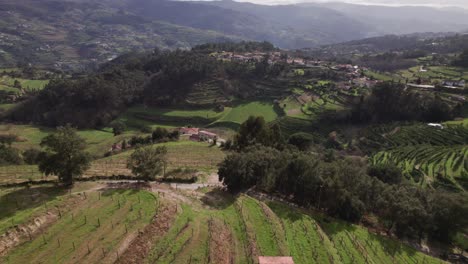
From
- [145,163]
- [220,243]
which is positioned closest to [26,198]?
[145,163]

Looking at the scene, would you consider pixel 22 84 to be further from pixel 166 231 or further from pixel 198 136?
pixel 166 231

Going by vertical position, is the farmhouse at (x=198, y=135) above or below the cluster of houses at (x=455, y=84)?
below

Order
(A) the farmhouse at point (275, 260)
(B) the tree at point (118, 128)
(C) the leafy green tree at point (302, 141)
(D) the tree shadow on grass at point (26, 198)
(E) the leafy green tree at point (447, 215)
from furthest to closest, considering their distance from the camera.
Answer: (B) the tree at point (118, 128) < (C) the leafy green tree at point (302, 141) < (E) the leafy green tree at point (447, 215) < (D) the tree shadow on grass at point (26, 198) < (A) the farmhouse at point (275, 260)

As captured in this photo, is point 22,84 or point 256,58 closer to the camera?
point 22,84

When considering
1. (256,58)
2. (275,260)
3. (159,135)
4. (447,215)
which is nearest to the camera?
(275,260)

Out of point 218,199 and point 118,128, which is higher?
point 218,199

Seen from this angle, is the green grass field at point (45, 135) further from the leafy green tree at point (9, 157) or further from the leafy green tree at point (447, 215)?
the leafy green tree at point (447, 215)

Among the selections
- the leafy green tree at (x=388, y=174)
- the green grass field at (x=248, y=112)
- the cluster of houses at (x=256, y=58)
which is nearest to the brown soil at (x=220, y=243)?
the leafy green tree at (x=388, y=174)

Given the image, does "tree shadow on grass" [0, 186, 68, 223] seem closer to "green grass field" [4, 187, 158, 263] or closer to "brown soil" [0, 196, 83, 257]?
"brown soil" [0, 196, 83, 257]
